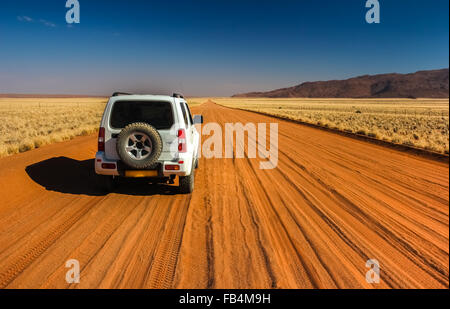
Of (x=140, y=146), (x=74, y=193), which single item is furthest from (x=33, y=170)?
(x=140, y=146)

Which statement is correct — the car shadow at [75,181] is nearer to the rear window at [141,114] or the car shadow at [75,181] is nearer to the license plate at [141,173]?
the license plate at [141,173]

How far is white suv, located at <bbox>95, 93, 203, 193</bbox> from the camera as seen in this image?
437 centimetres

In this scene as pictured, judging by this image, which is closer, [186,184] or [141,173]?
[141,173]

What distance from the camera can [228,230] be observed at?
12.1 ft

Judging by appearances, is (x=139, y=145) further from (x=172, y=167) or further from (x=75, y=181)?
(x=75, y=181)

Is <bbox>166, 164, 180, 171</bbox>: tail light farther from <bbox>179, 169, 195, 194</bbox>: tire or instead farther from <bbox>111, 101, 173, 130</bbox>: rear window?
<bbox>111, 101, 173, 130</bbox>: rear window

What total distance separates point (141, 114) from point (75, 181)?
2.46 meters

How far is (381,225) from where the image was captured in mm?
3924

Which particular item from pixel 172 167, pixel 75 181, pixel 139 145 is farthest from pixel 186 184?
pixel 75 181

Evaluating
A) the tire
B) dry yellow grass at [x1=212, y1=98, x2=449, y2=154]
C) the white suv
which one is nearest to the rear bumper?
the white suv

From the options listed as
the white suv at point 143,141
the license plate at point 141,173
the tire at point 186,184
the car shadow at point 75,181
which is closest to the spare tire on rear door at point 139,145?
the white suv at point 143,141

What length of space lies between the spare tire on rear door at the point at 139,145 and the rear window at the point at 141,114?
1.10 ft
